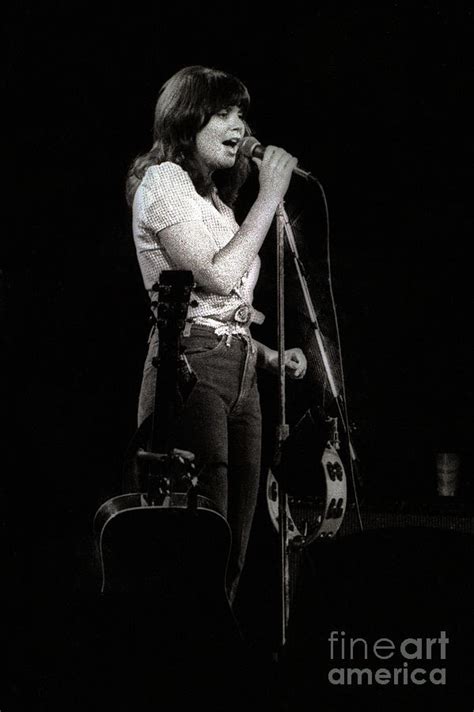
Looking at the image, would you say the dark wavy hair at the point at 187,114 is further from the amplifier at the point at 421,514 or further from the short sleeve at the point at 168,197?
the amplifier at the point at 421,514

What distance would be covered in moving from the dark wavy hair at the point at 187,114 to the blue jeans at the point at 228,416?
36cm

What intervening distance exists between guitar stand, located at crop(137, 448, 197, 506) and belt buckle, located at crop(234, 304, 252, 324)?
0.33 meters

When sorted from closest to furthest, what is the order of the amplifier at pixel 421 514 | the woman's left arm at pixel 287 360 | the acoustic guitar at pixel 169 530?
1. the acoustic guitar at pixel 169 530
2. the woman's left arm at pixel 287 360
3. the amplifier at pixel 421 514

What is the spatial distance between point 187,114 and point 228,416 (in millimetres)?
671

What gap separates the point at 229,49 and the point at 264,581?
1.52m

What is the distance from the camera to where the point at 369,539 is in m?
1.03

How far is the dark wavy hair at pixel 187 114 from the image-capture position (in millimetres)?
1901

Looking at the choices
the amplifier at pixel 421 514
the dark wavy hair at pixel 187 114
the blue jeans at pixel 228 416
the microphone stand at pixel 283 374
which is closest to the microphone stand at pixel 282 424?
the microphone stand at pixel 283 374

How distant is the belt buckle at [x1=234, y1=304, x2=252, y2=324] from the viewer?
186 centimetres

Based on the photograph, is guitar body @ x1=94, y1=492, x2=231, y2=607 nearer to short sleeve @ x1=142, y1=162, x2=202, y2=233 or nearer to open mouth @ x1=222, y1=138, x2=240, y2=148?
short sleeve @ x1=142, y1=162, x2=202, y2=233

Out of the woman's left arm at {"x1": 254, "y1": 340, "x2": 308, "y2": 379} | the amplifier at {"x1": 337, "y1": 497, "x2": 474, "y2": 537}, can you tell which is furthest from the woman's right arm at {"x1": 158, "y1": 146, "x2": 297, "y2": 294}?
the amplifier at {"x1": 337, "y1": 497, "x2": 474, "y2": 537}

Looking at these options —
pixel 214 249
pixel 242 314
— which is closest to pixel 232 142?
pixel 214 249

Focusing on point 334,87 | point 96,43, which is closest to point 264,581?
point 334,87

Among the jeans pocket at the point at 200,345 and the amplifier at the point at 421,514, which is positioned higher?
the jeans pocket at the point at 200,345
